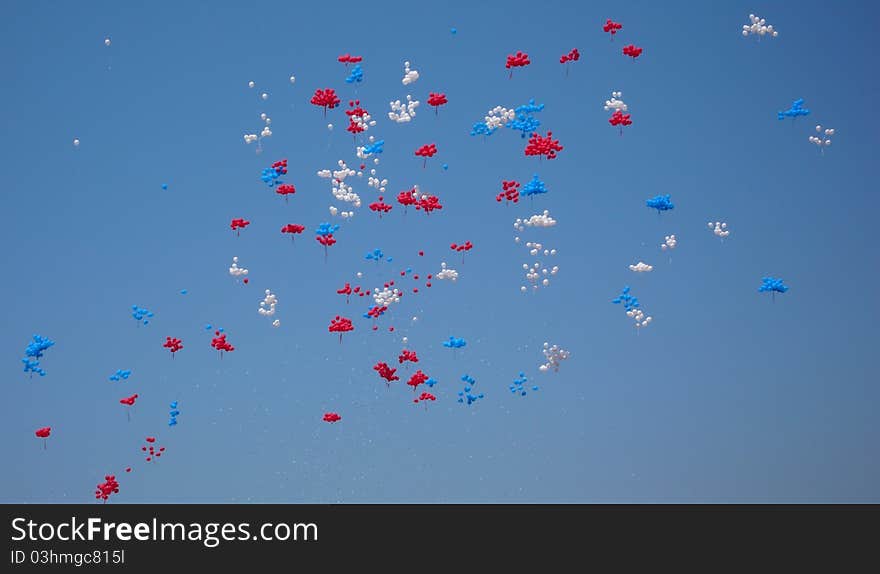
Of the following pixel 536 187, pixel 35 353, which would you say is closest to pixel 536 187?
pixel 536 187

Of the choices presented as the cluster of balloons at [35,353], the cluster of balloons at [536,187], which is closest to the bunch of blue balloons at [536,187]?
the cluster of balloons at [536,187]

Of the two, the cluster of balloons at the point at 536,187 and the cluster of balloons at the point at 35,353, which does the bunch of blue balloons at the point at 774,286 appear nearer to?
the cluster of balloons at the point at 536,187

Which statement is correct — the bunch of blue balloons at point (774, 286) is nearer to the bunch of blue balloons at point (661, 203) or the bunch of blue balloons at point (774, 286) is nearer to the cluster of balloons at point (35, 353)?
the bunch of blue balloons at point (661, 203)

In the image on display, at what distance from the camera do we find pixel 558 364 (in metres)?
19.5

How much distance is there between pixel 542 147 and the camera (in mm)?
19906

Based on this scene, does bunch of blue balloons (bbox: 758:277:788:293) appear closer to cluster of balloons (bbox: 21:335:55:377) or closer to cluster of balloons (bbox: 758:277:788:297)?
cluster of balloons (bbox: 758:277:788:297)

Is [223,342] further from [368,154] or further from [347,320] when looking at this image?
[368,154]

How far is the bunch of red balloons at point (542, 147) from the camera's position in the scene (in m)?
19.9

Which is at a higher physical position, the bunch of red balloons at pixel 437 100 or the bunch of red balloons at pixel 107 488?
the bunch of red balloons at pixel 437 100

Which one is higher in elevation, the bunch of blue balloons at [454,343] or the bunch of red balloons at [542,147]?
the bunch of red balloons at [542,147]

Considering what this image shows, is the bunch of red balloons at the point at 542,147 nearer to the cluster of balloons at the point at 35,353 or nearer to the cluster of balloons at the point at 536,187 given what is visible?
the cluster of balloons at the point at 536,187

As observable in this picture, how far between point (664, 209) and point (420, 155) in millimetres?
4576

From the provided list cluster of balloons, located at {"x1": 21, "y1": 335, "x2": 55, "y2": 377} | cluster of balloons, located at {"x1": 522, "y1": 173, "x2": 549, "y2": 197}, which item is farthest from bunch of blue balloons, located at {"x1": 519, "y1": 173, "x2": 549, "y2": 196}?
cluster of balloons, located at {"x1": 21, "y1": 335, "x2": 55, "y2": 377}
